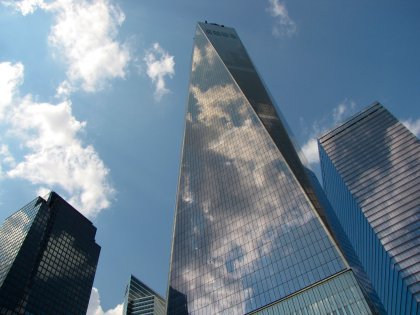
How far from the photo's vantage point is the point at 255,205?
340ft

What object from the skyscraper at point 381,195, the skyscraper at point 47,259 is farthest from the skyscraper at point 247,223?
the skyscraper at point 47,259

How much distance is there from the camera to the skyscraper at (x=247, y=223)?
251ft

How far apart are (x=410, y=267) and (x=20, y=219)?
5615 inches

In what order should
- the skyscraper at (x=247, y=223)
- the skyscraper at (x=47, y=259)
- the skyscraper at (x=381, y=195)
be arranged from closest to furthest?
the skyscraper at (x=247, y=223) < the skyscraper at (x=381, y=195) < the skyscraper at (x=47, y=259)

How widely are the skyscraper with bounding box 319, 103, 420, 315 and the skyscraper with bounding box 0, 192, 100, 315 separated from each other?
107 metres

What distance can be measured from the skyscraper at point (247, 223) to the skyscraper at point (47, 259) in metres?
60.0

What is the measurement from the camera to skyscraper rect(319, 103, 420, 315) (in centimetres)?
9031

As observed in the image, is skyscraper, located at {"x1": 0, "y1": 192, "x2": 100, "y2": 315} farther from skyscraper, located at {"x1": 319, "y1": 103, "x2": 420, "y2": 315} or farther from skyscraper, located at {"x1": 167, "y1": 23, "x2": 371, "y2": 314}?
skyscraper, located at {"x1": 319, "y1": 103, "x2": 420, "y2": 315}

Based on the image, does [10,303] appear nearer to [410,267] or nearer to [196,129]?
[196,129]

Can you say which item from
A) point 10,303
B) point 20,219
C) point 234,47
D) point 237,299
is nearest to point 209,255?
point 237,299

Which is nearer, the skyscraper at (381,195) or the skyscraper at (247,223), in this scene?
the skyscraper at (247,223)

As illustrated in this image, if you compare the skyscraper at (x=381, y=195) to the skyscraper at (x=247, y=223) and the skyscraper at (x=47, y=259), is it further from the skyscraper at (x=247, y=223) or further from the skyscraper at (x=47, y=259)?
the skyscraper at (x=47, y=259)

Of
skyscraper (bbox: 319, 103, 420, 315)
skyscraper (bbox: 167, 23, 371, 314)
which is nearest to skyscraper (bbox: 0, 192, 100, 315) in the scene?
skyscraper (bbox: 167, 23, 371, 314)

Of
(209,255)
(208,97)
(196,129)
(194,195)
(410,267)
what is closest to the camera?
(410,267)
